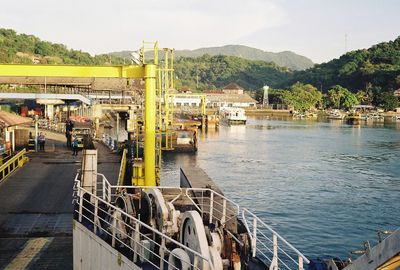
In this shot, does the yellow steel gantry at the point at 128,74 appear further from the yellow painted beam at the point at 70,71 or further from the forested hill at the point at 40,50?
the forested hill at the point at 40,50

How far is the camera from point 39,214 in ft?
55.1

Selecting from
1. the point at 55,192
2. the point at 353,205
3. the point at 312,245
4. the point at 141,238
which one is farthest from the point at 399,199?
the point at 141,238

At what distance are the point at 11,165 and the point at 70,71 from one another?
31.9 ft

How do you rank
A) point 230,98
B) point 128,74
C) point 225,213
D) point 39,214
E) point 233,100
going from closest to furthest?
point 225,213, point 39,214, point 128,74, point 233,100, point 230,98

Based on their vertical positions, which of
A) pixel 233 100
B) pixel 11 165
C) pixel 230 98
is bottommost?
pixel 11 165

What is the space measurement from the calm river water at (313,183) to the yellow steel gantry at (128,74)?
9356 mm

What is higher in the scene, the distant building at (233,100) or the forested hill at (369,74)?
the forested hill at (369,74)

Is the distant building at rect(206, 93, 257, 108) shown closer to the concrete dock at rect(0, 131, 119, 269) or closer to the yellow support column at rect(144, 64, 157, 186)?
the concrete dock at rect(0, 131, 119, 269)

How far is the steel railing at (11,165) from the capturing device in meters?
22.5

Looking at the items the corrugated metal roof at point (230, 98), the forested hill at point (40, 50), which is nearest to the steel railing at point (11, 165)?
the forested hill at point (40, 50)

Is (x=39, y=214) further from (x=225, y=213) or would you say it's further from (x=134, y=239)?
(x=225, y=213)

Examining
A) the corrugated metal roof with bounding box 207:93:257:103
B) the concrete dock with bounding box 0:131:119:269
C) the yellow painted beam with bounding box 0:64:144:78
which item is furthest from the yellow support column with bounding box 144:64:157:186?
the corrugated metal roof with bounding box 207:93:257:103

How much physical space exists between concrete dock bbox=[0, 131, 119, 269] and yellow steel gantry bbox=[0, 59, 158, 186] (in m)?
3.54

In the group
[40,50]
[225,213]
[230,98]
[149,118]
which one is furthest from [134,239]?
[40,50]
